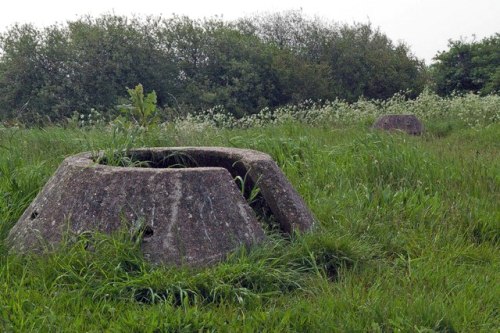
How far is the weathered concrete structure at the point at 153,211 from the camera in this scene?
3607 millimetres

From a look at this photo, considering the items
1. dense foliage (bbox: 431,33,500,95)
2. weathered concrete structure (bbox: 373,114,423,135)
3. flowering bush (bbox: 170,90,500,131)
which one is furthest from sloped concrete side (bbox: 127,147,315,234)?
dense foliage (bbox: 431,33,500,95)

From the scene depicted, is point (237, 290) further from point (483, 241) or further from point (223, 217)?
point (483, 241)

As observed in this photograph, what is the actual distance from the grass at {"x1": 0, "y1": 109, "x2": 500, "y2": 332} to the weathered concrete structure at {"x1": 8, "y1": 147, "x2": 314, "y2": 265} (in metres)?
0.12

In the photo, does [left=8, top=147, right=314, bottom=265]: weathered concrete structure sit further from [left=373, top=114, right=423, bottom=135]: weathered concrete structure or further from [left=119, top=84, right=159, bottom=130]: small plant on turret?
[left=373, top=114, right=423, bottom=135]: weathered concrete structure

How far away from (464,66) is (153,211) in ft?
77.2

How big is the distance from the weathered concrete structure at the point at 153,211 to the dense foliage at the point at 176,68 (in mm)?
18228

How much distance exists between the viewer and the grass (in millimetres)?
2992

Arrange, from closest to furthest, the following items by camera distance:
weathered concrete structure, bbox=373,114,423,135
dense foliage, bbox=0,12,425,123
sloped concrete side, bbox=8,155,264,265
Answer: sloped concrete side, bbox=8,155,264,265
weathered concrete structure, bbox=373,114,423,135
dense foliage, bbox=0,12,425,123

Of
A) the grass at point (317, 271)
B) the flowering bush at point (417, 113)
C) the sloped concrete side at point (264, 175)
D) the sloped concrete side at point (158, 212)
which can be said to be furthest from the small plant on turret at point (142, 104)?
the flowering bush at point (417, 113)

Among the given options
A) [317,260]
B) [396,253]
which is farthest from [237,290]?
[396,253]

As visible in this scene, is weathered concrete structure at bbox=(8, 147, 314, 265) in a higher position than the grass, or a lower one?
higher

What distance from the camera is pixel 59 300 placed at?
317 centimetres

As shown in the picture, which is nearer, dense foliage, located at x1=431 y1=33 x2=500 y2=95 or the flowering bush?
the flowering bush

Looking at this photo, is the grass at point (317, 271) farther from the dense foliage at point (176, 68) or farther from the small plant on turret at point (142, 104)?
the dense foliage at point (176, 68)
